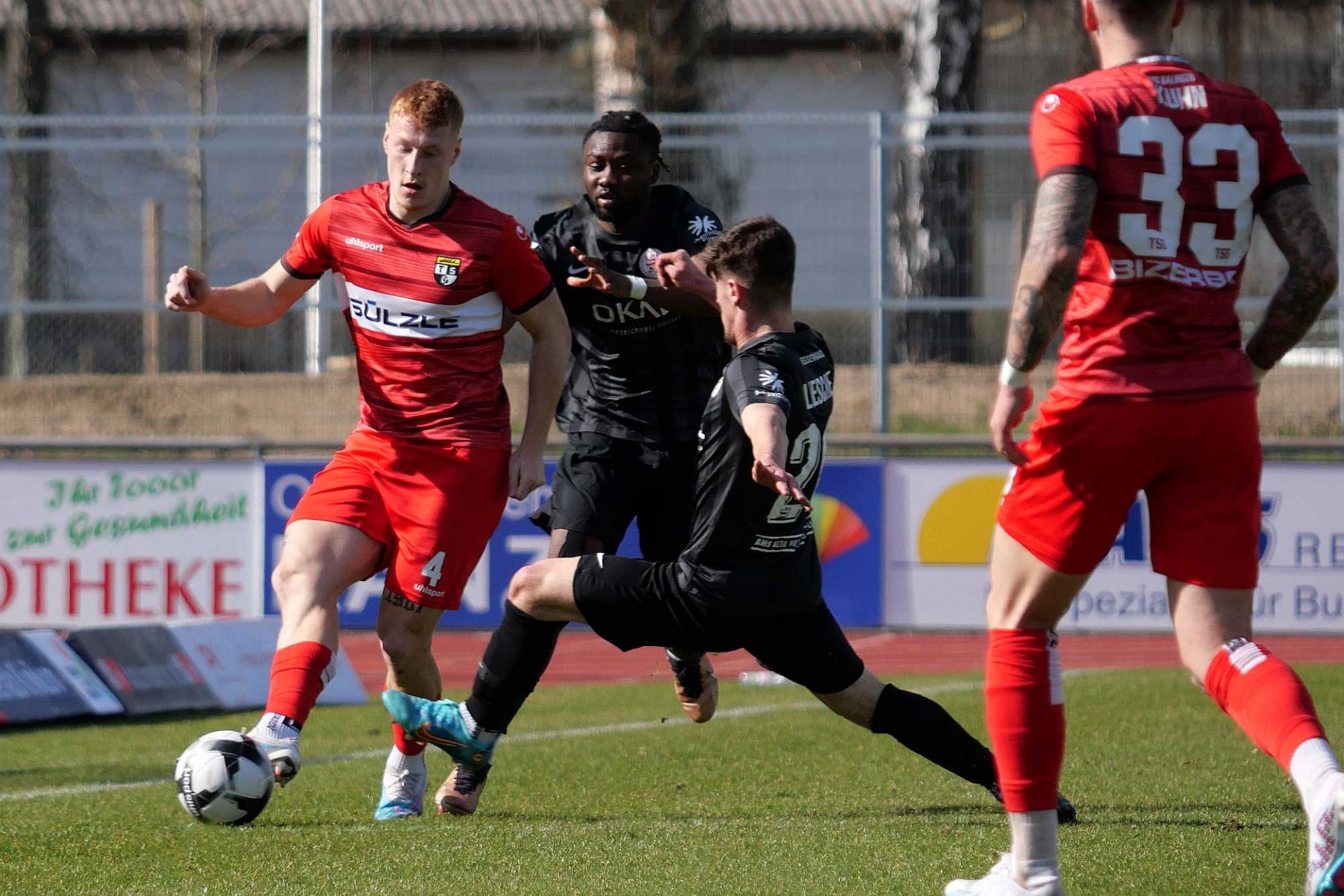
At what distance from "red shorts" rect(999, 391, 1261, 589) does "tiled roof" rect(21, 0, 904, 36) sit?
1975 centimetres

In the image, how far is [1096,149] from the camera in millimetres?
3504

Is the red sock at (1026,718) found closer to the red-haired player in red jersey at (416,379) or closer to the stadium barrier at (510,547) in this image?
the red-haired player in red jersey at (416,379)

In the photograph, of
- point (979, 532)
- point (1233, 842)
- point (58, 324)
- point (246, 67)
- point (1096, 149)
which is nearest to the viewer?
point (1096, 149)

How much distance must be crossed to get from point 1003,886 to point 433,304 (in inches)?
108

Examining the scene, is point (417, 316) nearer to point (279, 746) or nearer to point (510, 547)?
point (279, 746)

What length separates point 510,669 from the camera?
518 cm

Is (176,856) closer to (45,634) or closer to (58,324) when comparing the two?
(45,634)

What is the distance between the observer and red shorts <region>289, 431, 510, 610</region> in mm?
5406

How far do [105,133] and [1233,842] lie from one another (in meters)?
11.0

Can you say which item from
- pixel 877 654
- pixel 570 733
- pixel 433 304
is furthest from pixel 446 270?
pixel 877 654

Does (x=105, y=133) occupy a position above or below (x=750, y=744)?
above

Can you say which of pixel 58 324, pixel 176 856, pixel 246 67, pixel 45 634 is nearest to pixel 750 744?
pixel 176 856

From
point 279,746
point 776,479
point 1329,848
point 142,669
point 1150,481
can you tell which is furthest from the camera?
point 142,669

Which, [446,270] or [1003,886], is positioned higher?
[446,270]
